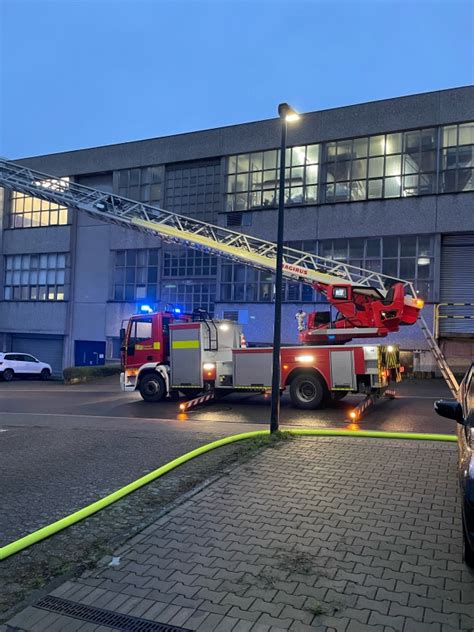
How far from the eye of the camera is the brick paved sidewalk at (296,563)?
11.3 ft

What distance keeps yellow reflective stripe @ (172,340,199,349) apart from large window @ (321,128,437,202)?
13896 millimetres

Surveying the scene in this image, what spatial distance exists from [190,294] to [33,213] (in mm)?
13819

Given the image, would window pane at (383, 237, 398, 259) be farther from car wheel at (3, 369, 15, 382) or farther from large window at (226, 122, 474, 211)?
car wheel at (3, 369, 15, 382)

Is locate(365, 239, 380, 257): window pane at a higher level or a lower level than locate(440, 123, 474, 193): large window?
lower

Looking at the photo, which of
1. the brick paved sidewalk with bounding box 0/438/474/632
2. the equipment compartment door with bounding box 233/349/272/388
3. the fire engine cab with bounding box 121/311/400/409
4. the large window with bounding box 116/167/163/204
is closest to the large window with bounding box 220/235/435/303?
the large window with bounding box 116/167/163/204

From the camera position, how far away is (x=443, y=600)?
3576mm

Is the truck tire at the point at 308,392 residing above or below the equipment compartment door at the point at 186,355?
below

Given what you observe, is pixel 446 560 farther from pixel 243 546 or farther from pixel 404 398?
pixel 404 398

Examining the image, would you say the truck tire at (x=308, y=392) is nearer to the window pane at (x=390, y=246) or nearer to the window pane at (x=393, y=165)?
the window pane at (x=390, y=246)

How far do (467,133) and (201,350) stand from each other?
1623 centimetres

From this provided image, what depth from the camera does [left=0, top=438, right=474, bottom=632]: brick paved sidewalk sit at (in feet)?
11.3

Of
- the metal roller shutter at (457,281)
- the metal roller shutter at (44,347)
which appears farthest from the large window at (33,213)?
the metal roller shutter at (457,281)

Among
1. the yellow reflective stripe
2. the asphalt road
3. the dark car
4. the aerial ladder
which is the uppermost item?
the aerial ladder

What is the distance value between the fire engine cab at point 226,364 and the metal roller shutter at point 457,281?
996cm
